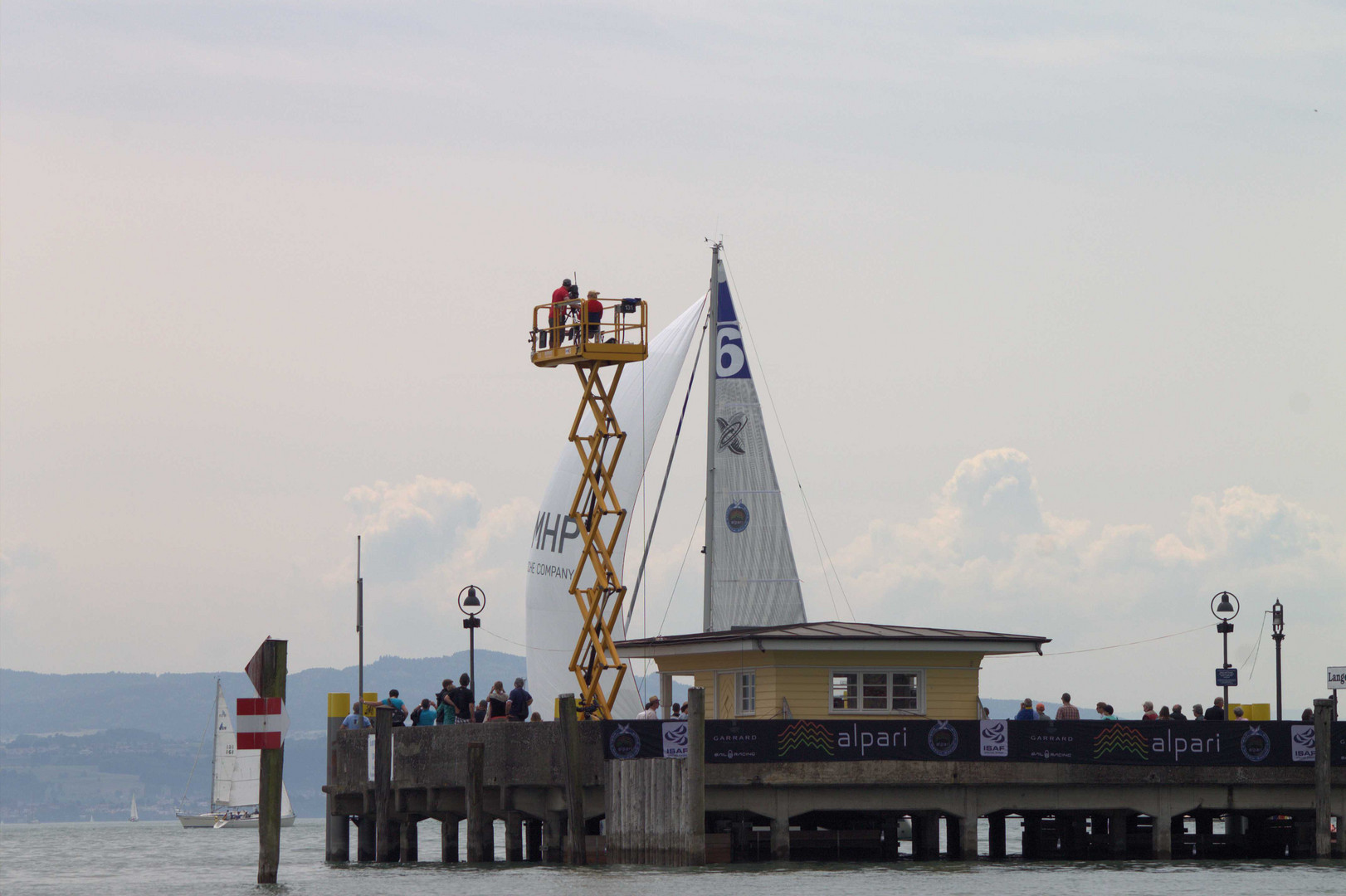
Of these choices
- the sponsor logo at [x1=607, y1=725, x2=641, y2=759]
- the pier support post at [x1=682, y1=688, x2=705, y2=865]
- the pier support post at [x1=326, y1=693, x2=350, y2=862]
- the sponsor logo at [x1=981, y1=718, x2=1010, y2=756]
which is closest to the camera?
the pier support post at [x1=682, y1=688, x2=705, y2=865]

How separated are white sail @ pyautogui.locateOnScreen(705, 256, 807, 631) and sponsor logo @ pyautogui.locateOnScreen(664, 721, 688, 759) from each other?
1400 cm

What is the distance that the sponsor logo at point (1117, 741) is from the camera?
35.7 m

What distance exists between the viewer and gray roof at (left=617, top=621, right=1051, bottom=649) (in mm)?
37156

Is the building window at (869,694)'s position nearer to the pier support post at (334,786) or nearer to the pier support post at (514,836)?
the pier support post at (514,836)

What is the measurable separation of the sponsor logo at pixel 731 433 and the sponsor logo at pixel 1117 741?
52.4 ft

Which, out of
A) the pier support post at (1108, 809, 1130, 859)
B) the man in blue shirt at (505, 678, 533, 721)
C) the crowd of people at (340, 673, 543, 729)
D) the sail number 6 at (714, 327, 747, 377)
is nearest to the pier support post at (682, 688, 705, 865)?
the crowd of people at (340, 673, 543, 729)

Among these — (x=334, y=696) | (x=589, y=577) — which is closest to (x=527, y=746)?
(x=334, y=696)

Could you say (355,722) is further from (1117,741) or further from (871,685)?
(1117,741)

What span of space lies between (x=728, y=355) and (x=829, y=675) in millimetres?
14176

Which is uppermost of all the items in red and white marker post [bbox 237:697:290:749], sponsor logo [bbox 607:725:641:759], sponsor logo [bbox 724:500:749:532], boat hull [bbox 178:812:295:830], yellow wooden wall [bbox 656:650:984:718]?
sponsor logo [bbox 724:500:749:532]

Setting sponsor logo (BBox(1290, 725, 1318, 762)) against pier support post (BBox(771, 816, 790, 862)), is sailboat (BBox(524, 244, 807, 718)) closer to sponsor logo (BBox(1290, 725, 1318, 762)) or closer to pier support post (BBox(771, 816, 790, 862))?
pier support post (BBox(771, 816, 790, 862))

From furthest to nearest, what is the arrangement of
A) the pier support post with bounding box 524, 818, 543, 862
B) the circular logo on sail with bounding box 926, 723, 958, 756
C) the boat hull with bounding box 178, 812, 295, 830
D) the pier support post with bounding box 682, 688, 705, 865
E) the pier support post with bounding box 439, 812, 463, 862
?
the boat hull with bounding box 178, 812, 295, 830
the pier support post with bounding box 524, 818, 543, 862
the pier support post with bounding box 439, 812, 463, 862
the circular logo on sail with bounding box 926, 723, 958, 756
the pier support post with bounding box 682, 688, 705, 865

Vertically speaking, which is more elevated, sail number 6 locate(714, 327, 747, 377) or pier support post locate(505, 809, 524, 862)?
sail number 6 locate(714, 327, 747, 377)

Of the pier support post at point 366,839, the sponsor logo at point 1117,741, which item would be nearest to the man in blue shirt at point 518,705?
the pier support post at point 366,839
